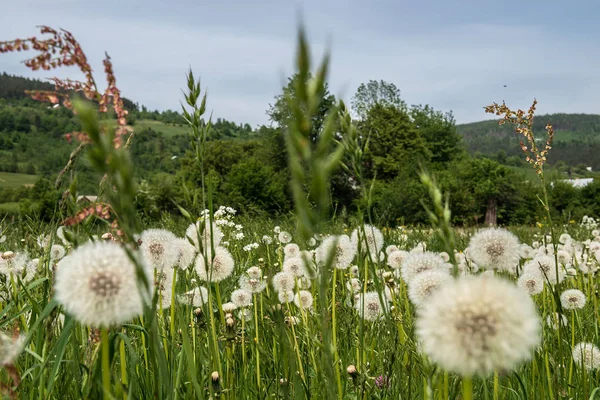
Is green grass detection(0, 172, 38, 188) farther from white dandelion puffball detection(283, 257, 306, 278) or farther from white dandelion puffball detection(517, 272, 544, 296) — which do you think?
white dandelion puffball detection(517, 272, 544, 296)

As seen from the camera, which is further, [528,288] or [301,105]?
[528,288]

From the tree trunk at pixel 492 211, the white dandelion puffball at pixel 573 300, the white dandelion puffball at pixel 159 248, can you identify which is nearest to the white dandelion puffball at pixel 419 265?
the white dandelion puffball at pixel 159 248

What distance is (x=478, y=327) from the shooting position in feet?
2.91

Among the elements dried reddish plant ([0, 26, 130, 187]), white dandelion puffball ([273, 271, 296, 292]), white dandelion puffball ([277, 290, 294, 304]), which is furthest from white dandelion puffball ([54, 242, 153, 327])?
white dandelion puffball ([273, 271, 296, 292])

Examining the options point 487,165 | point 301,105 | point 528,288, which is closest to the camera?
point 301,105

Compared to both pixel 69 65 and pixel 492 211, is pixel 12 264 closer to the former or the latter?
pixel 69 65

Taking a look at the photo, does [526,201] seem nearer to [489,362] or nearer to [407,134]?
[407,134]

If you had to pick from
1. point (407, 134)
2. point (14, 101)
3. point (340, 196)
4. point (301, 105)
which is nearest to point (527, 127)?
point (301, 105)

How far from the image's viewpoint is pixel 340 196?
155 feet

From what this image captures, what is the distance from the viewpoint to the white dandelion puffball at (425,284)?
5.16 ft

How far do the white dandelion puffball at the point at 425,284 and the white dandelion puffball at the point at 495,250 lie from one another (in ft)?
0.50

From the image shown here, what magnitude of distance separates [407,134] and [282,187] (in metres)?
25.3

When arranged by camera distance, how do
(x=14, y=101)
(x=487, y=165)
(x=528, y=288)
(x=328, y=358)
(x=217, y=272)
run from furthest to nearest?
(x=14, y=101) → (x=487, y=165) → (x=528, y=288) → (x=217, y=272) → (x=328, y=358)

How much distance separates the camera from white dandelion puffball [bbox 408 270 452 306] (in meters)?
1.57
